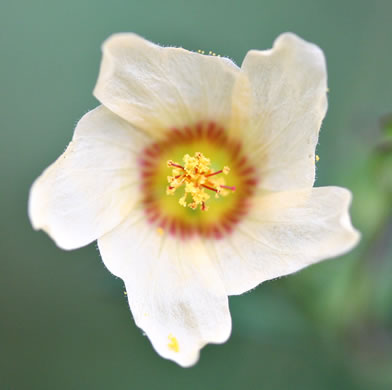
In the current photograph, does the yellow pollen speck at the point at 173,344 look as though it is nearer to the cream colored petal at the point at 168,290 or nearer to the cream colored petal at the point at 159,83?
the cream colored petal at the point at 168,290

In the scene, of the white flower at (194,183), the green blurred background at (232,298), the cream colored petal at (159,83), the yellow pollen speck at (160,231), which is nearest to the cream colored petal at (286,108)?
the white flower at (194,183)

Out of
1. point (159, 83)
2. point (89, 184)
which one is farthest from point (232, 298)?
point (159, 83)

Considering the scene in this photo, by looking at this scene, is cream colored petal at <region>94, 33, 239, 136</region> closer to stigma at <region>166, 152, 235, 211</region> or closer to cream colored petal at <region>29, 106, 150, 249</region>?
cream colored petal at <region>29, 106, 150, 249</region>

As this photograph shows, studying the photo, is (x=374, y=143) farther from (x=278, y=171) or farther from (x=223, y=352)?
(x=223, y=352)

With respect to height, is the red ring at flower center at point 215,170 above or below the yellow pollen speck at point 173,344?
above

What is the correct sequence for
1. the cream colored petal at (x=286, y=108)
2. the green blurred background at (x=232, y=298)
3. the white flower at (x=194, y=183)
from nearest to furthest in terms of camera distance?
the cream colored petal at (x=286, y=108) → the white flower at (x=194, y=183) → the green blurred background at (x=232, y=298)

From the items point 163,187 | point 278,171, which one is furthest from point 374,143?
point 163,187

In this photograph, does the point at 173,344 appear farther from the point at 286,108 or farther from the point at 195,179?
the point at 286,108
